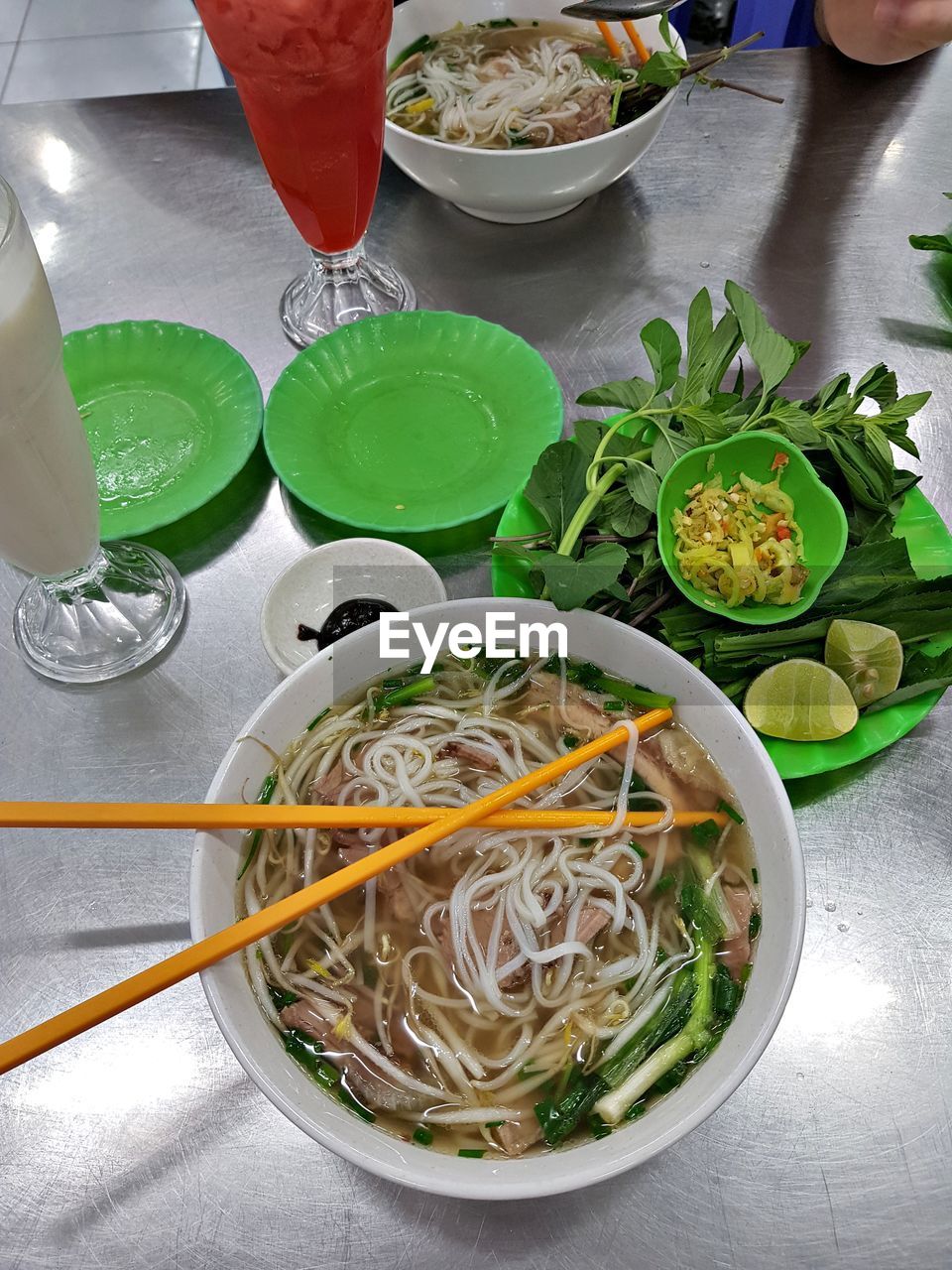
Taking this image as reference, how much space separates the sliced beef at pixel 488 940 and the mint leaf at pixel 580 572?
45cm

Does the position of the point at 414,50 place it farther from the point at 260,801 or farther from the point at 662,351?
the point at 260,801

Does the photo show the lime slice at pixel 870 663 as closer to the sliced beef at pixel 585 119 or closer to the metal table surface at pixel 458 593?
the metal table surface at pixel 458 593

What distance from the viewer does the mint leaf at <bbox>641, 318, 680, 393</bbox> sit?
165 centimetres

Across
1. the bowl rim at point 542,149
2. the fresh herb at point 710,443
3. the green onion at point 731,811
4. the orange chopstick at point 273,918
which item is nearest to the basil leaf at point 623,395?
the fresh herb at point 710,443

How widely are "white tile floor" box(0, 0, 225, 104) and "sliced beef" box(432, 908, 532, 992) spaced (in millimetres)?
4536

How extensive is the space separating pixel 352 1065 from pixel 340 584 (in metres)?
0.79

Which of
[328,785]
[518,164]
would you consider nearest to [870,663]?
[328,785]

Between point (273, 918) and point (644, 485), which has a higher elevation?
point (644, 485)

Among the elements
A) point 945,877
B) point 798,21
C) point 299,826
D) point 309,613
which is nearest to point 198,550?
point 309,613

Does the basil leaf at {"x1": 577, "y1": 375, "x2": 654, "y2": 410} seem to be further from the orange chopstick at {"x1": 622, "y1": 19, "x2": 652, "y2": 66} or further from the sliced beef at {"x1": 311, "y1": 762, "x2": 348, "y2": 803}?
the orange chopstick at {"x1": 622, "y1": 19, "x2": 652, "y2": 66}

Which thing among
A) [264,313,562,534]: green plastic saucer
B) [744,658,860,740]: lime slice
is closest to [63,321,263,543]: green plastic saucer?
[264,313,562,534]: green plastic saucer

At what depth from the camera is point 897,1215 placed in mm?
1253

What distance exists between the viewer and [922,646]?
1.51 metres

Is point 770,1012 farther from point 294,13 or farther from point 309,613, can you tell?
point 294,13
